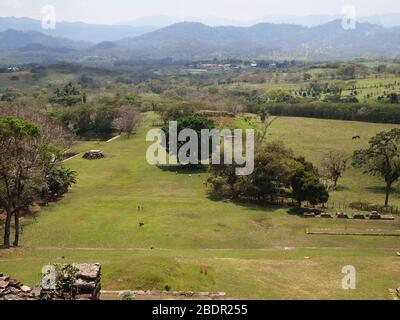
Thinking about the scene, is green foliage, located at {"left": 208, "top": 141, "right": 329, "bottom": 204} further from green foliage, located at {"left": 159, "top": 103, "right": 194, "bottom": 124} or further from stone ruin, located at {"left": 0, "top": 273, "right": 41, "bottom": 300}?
green foliage, located at {"left": 159, "top": 103, "right": 194, "bottom": 124}

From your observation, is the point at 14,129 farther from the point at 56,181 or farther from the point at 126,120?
the point at 126,120

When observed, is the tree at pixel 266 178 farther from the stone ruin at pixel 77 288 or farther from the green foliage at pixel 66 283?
the green foliage at pixel 66 283

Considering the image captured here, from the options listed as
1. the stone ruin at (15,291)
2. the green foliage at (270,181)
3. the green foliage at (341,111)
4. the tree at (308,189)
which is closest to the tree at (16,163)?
the stone ruin at (15,291)

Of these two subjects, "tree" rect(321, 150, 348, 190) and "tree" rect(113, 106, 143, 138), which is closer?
"tree" rect(321, 150, 348, 190)

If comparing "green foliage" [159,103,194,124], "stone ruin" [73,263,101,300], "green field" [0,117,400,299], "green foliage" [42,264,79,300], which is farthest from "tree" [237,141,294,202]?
"green foliage" [159,103,194,124]

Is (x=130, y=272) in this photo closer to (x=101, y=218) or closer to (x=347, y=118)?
(x=101, y=218)

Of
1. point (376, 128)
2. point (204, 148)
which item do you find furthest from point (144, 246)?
point (376, 128)
